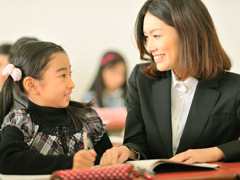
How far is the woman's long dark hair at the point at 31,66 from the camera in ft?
4.57

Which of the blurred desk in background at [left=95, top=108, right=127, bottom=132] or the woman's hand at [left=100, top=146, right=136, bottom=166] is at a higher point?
the woman's hand at [left=100, top=146, right=136, bottom=166]

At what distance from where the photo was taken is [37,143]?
1312 millimetres

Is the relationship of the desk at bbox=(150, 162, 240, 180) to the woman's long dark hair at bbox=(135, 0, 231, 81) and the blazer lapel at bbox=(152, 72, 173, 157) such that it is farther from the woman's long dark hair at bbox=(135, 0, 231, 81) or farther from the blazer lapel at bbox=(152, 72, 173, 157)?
the woman's long dark hair at bbox=(135, 0, 231, 81)

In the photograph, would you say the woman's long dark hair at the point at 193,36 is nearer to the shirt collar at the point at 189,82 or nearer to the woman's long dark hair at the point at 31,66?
the shirt collar at the point at 189,82

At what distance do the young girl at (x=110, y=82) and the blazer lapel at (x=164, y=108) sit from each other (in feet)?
8.48

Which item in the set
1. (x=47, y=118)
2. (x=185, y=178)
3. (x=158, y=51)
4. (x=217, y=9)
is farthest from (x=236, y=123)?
(x=217, y=9)

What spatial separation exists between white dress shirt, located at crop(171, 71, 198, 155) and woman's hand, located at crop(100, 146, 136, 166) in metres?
0.35

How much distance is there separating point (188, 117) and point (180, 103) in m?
0.12

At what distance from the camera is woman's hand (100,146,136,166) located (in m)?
1.25

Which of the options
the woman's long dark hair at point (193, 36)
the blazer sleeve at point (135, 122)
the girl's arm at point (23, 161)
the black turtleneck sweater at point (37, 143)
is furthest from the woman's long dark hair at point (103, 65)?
the girl's arm at point (23, 161)

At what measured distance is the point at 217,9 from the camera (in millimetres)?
4469

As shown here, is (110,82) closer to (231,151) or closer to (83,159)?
(231,151)

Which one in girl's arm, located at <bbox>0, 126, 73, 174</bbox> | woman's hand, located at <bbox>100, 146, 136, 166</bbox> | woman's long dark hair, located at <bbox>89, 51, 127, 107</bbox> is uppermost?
girl's arm, located at <bbox>0, 126, 73, 174</bbox>

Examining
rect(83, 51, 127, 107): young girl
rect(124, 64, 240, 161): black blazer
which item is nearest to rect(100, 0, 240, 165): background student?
rect(124, 64, 240, 161): black blazer
